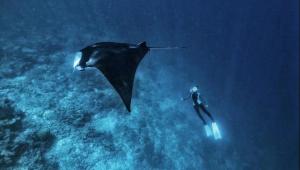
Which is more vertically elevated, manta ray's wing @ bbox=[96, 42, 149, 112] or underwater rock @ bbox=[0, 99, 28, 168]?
manta ray's wing @ bbox=[96, 42, 149, 112]

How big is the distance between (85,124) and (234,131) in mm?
12180

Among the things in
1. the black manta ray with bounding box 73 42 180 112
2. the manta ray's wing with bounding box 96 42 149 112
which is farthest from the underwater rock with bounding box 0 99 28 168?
the manta ray's wing with bounding box 96 42 149 112

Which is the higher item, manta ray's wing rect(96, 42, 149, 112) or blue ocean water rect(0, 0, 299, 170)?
manta ray's wing rect(96, 42, 149, 112)

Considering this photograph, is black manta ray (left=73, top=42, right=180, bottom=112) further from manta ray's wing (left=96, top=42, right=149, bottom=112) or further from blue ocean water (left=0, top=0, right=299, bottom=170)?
blue ocean water (left=0, top=0, right=299, bottom=170)

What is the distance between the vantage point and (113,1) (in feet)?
97.2

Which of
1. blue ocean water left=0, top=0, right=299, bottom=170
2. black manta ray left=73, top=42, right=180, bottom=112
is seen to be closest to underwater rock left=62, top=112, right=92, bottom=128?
blue ocean water left=0, top=0, right=299, bottom=170

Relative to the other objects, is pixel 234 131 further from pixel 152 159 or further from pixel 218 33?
pixel 218 33

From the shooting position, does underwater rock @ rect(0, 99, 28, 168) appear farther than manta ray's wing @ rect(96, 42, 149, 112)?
Yes

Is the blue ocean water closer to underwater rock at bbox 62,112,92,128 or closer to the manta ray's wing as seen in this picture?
underwater rock at bbox 62,112,92,128

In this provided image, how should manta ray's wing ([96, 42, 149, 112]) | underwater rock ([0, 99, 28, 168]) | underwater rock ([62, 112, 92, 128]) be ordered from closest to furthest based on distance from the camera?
1. manta ray's wing ([96, 42, 149, 112])
2. underwater rock ([0, 99, 28, 168])
3. underwater rock ([62, 112, 92, 128])

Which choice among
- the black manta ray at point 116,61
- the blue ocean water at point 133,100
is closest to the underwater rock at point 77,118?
the blue ocean water at point 133,100

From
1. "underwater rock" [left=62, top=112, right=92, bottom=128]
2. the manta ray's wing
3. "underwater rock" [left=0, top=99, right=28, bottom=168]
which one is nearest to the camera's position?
the manta ray's wing

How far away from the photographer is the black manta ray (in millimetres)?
6141

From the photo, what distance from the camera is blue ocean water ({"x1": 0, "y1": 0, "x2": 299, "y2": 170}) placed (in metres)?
9.32
